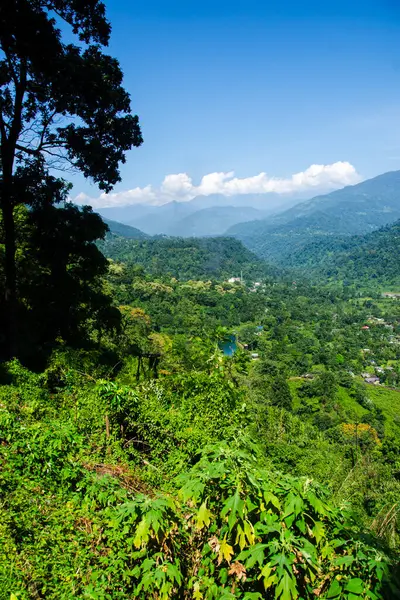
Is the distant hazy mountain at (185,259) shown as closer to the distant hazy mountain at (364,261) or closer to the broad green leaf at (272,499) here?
the distant hazy mountain at (364,261)

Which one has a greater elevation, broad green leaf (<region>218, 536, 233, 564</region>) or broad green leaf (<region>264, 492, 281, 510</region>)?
broad green leaf (<region>264, 492, 281, 510</region>)

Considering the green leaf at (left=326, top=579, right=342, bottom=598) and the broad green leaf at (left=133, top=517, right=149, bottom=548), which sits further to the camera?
the broad green leaf at (left=133, top=517, right=149, bottom=548)

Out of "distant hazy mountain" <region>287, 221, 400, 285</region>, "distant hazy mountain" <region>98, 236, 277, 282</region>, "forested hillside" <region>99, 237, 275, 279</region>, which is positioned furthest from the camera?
"distant hazy mountain" <region>287, 221, 400, 285</region>

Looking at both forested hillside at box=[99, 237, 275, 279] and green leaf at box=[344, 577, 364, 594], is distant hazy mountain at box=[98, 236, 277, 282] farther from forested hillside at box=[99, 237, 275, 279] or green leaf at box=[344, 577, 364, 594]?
green leaf at box=[344, 577, 364, 594]

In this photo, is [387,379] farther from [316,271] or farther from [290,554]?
[316,271]

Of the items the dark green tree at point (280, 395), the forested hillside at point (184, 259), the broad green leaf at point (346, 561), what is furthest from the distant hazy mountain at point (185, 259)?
the broad green leaf at point (346, 561)

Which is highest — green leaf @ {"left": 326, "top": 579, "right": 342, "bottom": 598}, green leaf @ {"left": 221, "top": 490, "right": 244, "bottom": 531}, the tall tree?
the tall tree

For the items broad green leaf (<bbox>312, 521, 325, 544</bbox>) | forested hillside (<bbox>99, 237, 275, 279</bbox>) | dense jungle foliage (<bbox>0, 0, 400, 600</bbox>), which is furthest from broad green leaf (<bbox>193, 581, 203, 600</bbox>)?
forested hillside (<bbox>99, 237, 275, 279</bbox>)
